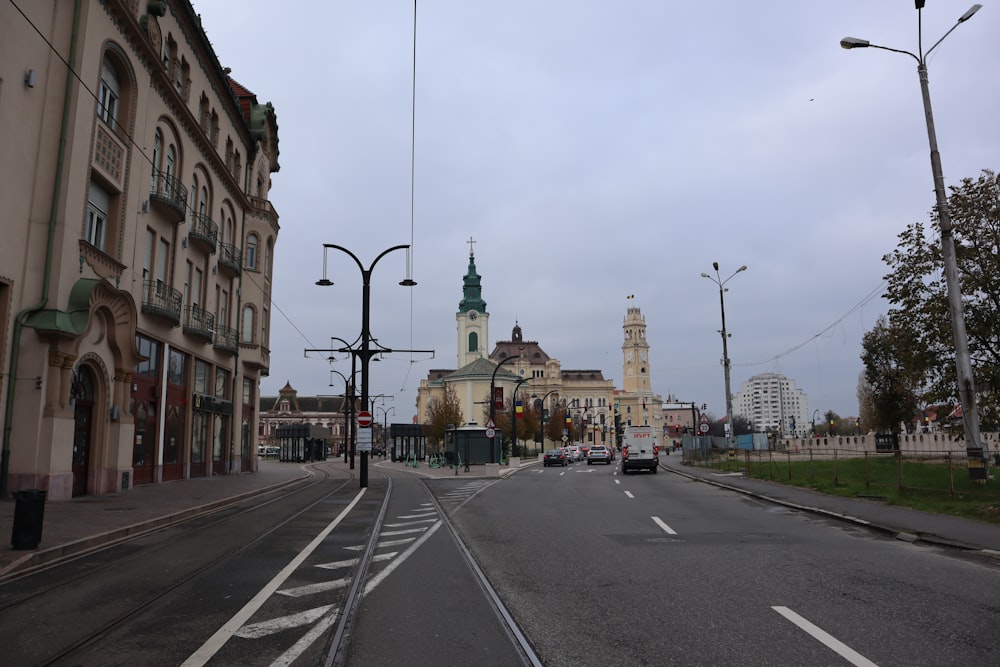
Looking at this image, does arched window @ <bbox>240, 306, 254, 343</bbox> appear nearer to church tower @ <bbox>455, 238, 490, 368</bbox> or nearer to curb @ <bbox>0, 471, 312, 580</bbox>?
curb @ <bbox>0, 471, 312, 580</bbox>

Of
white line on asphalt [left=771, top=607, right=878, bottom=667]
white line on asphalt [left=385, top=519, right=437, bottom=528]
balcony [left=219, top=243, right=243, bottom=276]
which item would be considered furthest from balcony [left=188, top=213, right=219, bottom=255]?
white line on asphalt [left=771, top=607, right=878, bottom=667]

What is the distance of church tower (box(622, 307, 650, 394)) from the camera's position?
154000 millimetres

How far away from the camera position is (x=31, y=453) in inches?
705

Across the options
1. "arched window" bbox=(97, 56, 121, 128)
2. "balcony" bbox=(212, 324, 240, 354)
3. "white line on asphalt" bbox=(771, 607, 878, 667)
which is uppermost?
"arched window" bbox=(97, 56, 121, 128)

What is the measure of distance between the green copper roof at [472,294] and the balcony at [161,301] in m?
117

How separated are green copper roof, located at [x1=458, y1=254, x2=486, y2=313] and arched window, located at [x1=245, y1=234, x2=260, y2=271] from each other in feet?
340

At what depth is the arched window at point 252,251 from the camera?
40.4 m

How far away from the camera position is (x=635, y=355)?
505 ft

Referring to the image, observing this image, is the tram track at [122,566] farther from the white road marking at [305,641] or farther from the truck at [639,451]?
the truck at [639,451]

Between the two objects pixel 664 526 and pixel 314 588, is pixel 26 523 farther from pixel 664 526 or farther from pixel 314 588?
pixel 664 526

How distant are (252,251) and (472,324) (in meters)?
103

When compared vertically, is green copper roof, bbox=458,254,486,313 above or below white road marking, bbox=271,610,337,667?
above

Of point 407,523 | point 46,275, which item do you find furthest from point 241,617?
point 46,275

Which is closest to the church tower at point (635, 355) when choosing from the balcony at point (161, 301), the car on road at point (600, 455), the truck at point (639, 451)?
the car on road at point (600, 455)
